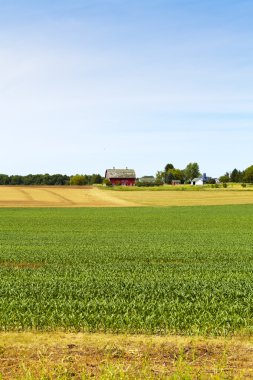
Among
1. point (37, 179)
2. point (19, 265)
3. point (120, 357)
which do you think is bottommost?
point (19, 265)

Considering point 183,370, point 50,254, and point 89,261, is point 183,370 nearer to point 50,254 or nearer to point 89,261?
point 89,261

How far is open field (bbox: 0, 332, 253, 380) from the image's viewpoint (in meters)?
8.35

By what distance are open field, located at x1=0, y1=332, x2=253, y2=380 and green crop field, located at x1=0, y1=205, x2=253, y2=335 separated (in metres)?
0.78

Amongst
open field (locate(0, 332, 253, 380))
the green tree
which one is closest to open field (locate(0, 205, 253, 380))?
open field (locate(0, 332, 253, 380))

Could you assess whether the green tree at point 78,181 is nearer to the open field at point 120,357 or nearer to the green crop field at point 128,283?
the green crop field at point 128,283

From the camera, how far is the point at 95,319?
11.8m

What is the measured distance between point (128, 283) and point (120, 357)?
6.72 metres

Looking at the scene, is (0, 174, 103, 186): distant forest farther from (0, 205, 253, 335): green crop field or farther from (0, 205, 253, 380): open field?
(0, 205, 253, 380): open field

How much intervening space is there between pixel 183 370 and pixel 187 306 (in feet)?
14.2

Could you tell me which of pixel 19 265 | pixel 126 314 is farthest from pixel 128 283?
pixel 19 265

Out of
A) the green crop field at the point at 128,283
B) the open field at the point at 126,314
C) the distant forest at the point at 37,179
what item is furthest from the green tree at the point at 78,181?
the open field at the point at 126,314

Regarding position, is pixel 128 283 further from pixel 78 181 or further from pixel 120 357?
pixel 78 181

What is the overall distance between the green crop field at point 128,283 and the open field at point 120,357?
0.78 m

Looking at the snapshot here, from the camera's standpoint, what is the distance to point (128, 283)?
15938 millimetres
